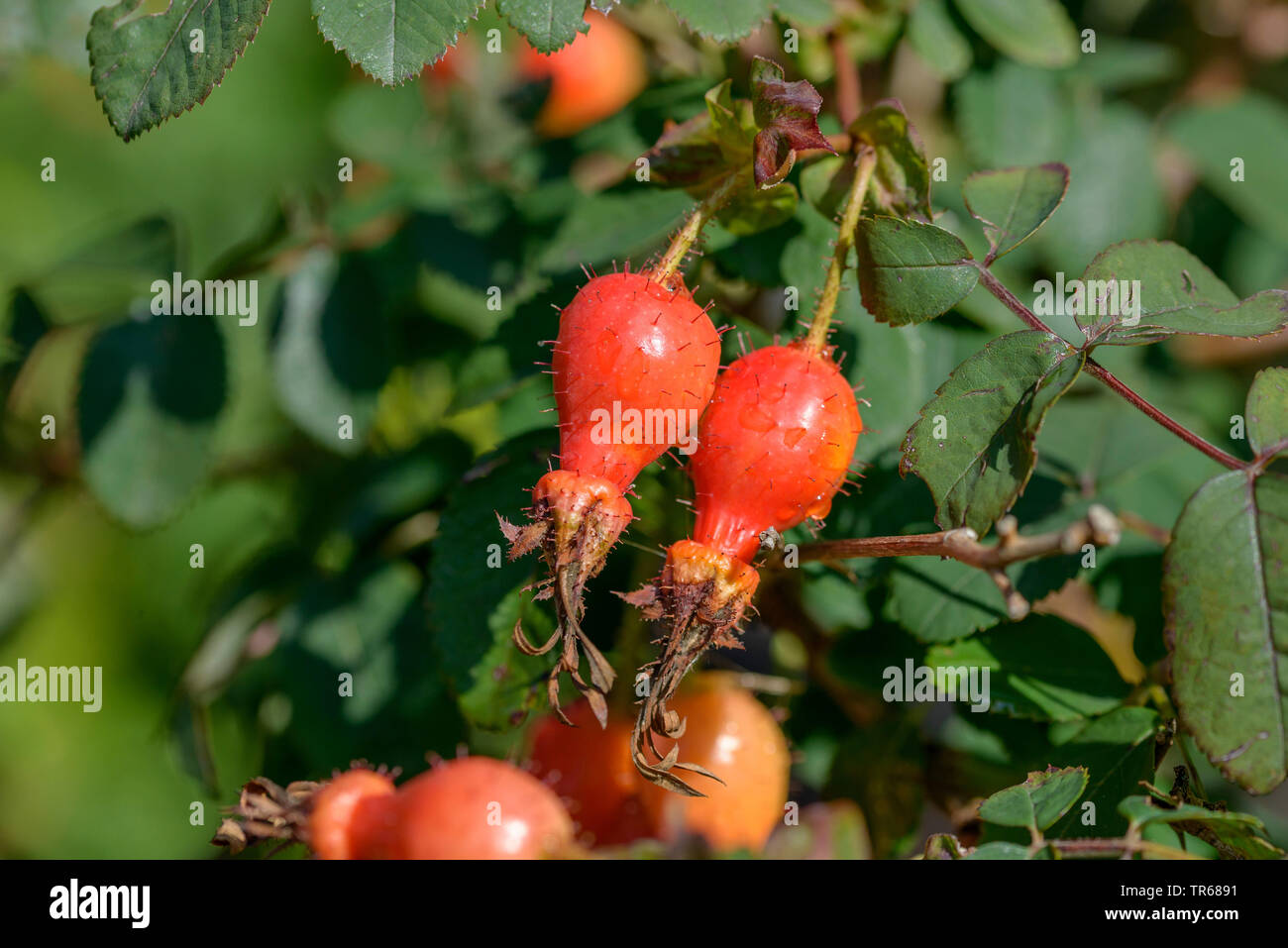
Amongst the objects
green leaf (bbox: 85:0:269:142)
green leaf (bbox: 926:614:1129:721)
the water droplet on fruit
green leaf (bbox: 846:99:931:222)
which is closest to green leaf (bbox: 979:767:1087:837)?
green leaf (bbox: 926:614:1129:721)

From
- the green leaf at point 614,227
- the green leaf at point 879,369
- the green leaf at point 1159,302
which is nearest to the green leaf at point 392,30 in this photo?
the green leaf at point 614,227

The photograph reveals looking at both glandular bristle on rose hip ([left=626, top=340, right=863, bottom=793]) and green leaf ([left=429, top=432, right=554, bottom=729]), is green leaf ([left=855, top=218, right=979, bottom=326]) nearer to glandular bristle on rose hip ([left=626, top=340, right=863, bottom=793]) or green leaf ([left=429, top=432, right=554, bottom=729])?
glandular bristle on rose hip ([left=626, top=340, right=863, bottom=793])

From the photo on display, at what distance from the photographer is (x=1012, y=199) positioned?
3.42 feet

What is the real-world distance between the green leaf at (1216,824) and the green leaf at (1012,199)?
0.49 meters

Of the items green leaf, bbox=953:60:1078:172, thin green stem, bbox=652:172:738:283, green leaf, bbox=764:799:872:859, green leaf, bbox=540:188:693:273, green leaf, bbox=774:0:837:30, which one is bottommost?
green leaf, bbox=764:799:872:859

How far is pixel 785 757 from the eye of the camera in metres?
1.23

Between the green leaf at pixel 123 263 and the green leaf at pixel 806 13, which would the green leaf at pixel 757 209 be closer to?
the green leaf at pixel 806 13

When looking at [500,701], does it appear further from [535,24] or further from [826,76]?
[826,76]

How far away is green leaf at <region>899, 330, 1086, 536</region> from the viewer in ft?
2.83

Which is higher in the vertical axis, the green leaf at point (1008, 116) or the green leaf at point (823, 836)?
the green leaf at point (1008, 116)

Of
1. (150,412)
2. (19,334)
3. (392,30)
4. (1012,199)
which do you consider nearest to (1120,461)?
(1012,199)

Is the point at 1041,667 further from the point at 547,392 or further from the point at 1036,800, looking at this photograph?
the point at 547,392

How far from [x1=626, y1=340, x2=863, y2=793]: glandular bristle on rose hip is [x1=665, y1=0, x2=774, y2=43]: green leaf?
1.12 ft

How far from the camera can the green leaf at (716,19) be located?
102 centimetres
